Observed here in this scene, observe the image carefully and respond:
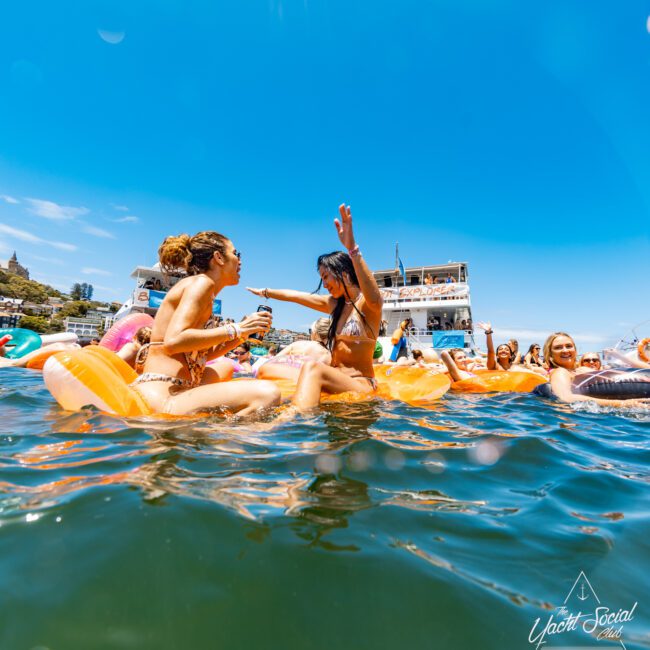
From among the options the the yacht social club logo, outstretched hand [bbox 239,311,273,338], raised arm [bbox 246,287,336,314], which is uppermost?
raised arm [bbox 246,287,336,314]

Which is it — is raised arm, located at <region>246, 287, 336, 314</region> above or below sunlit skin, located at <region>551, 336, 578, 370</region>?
above

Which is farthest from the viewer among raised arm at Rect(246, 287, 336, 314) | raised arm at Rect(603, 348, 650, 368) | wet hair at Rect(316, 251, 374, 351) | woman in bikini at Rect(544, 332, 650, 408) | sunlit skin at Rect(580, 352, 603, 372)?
raised arm at Rect(603, 348, 650, 368)

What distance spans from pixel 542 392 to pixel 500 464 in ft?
12.1

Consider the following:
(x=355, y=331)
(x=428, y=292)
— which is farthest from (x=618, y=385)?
(x=428, y=292)

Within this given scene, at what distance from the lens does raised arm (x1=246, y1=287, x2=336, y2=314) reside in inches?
172

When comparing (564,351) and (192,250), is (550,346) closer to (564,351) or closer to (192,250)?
(564,351)

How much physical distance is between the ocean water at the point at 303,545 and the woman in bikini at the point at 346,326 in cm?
119

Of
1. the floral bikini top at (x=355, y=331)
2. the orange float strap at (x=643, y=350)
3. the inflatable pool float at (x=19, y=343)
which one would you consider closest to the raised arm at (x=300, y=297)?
the floral bikini top at (x=355, y=331)

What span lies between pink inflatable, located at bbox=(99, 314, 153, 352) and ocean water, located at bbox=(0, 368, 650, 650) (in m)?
6.07

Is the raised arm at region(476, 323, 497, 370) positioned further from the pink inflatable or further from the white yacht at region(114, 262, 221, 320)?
the white yacht at region(114, 262, 221, 320)

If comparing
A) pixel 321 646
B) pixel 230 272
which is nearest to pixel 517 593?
pixel 321 646

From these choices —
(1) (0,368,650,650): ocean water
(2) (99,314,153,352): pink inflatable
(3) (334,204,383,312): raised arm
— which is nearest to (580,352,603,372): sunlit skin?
(1) (0,368,650,650): ocean water

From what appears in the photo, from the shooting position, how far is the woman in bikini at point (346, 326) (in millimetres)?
3258

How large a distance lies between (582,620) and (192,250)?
3020 millimetres
